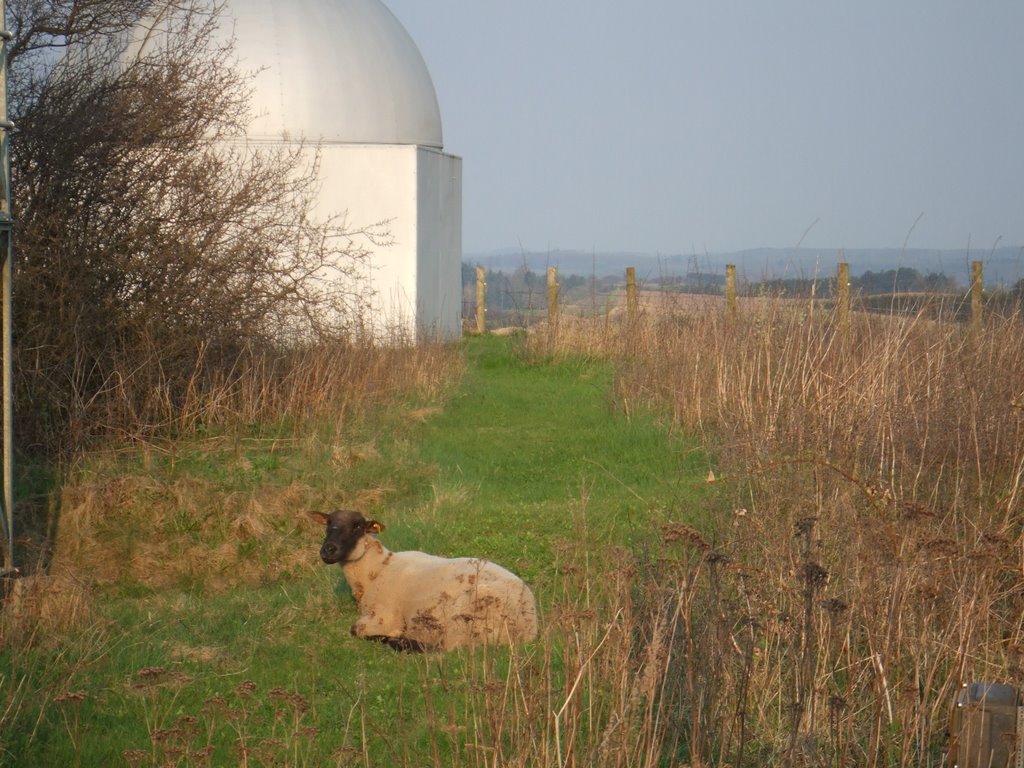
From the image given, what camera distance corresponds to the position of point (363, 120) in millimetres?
18625

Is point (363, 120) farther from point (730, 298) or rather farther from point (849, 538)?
point (849, 538)

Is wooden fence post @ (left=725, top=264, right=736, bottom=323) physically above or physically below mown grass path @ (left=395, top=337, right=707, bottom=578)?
above

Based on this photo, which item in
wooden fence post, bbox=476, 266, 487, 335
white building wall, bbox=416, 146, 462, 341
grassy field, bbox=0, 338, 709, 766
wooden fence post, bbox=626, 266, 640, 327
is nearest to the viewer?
grassy field, bbox=0, 338, 709, 766

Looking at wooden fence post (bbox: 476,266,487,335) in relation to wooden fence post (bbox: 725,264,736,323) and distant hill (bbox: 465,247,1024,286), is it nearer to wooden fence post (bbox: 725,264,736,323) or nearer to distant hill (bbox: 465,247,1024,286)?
wooden fence post (bbox: 725,264,736,323)

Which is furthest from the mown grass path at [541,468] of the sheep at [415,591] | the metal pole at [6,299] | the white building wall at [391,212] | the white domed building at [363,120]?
the metal pole at [6,299]

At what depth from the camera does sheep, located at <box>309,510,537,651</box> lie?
607 cm

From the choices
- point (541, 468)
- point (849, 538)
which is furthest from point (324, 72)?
point (849, 538)

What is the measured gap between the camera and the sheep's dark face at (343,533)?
6820 millimetres

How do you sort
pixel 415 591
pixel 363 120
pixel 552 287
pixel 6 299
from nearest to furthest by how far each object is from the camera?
pixel 415 591 → pixel 6 299 → pixel 363 120 → pixel 552 287

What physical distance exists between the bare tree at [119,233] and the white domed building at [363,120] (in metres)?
5.45

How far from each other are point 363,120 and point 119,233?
26.4 ft

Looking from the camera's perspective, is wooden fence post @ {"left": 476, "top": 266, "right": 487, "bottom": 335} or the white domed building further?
wooden fence post @ {"left": 476, "top": 266, "right": 487, "bottom": 335}

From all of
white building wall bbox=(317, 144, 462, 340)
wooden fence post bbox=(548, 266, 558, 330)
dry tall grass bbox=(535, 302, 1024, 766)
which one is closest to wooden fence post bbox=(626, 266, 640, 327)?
wooden fence post bbox=(548, 266, 558, 330)

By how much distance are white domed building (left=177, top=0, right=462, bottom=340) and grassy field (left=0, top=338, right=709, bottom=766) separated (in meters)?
4.01
